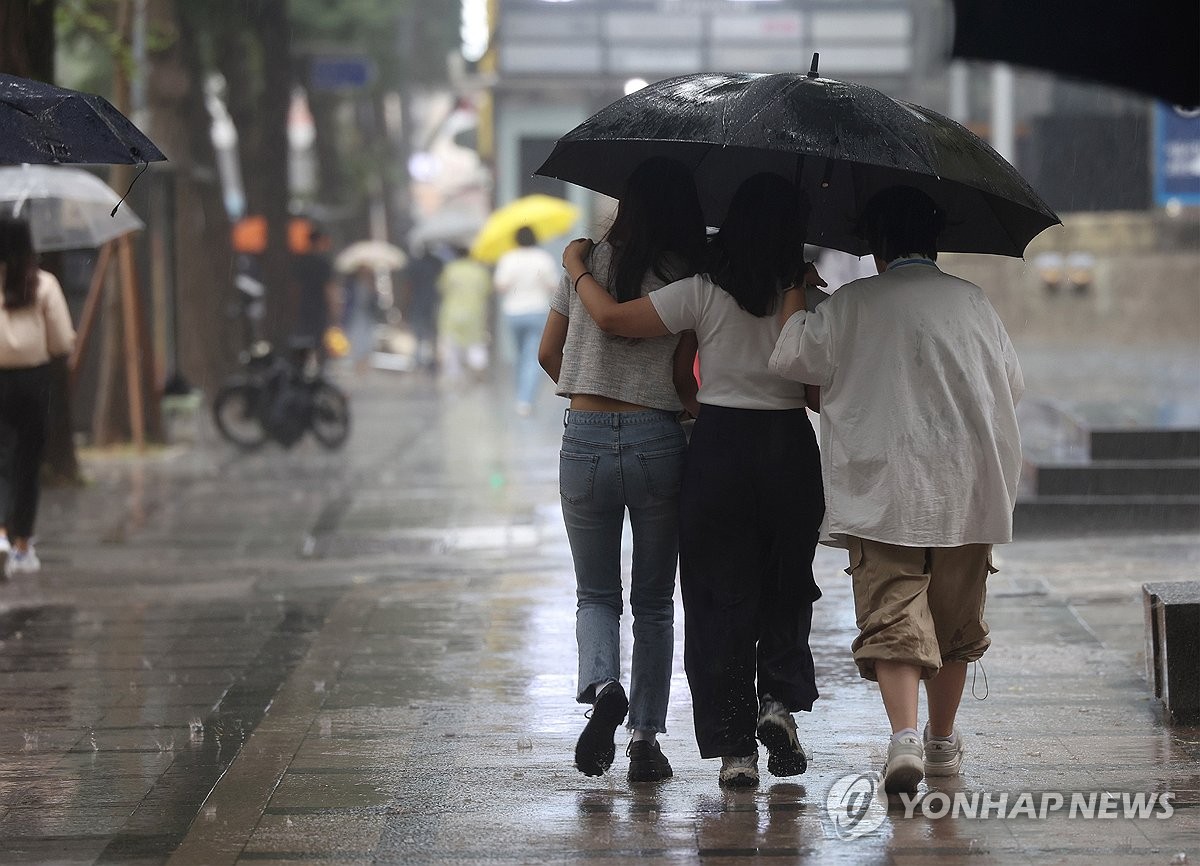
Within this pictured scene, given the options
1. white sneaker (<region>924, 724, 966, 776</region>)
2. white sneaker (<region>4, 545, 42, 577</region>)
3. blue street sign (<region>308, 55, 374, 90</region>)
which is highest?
blue street sign (<region>308, 55, 374, 90</region>)

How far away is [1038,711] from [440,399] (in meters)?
17.1

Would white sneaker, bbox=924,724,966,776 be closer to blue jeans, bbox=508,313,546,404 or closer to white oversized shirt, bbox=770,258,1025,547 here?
white oversized shirt, bbox=770,258,1025,547

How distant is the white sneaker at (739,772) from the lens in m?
5.20

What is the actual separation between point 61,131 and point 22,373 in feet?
12.1

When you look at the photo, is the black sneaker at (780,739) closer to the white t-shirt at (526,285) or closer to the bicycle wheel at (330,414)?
the bicycle wheel at (330,414)

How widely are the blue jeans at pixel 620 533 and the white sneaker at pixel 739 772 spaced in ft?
0.83

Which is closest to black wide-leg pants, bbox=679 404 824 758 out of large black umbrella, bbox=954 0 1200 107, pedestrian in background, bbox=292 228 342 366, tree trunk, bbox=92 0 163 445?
large black umbrella, bbox=954 0 1200 107

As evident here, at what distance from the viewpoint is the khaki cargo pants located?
16.5 ft

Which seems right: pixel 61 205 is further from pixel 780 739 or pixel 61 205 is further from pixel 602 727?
pixel 780 739

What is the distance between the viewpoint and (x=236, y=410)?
16.6 meters

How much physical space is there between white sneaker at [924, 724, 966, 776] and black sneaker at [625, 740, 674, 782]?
2.60 feet

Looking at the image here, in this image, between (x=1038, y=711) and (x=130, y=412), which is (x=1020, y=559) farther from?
(x=130, y=412)

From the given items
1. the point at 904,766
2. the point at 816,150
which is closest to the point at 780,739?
the point at 904,766

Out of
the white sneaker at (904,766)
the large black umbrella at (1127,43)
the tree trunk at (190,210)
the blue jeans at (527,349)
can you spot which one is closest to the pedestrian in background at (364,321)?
the tree trunk at (190,210)
